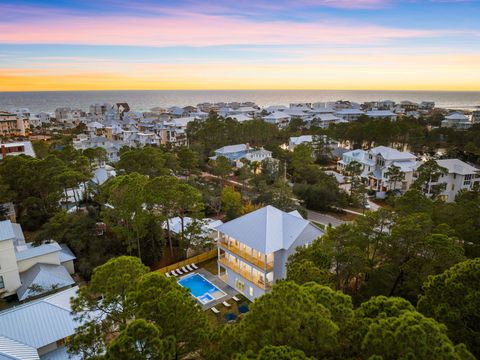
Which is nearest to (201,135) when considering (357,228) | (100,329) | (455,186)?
(455,186)

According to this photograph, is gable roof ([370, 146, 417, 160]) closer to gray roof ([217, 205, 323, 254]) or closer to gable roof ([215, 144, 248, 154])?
gable roof ([215, 144, 248, 154])

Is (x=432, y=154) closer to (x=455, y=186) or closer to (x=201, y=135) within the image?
(x=455, y=186)

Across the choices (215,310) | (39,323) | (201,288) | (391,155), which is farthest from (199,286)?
(391,155)

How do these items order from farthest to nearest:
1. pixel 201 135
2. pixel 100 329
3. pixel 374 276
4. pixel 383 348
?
pixel 201 135 < pixel 374 276 < pixel 100 329 < pixel 383 348

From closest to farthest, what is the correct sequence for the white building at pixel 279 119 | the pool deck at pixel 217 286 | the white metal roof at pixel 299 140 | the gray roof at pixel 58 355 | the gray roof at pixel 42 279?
1. the gray roof at pixel 58 355
2. the gray roof at pixel 42 279
3. the pool deck at pixel 217 286
4. the white metal roof at pixel 299 140
5. the white building at pixel 279 119

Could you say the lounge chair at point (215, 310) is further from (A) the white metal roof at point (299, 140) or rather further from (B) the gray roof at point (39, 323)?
(A) the white metal roof at point (299, 140)

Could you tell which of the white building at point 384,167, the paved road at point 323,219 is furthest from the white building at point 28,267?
the white building at point 384,167
